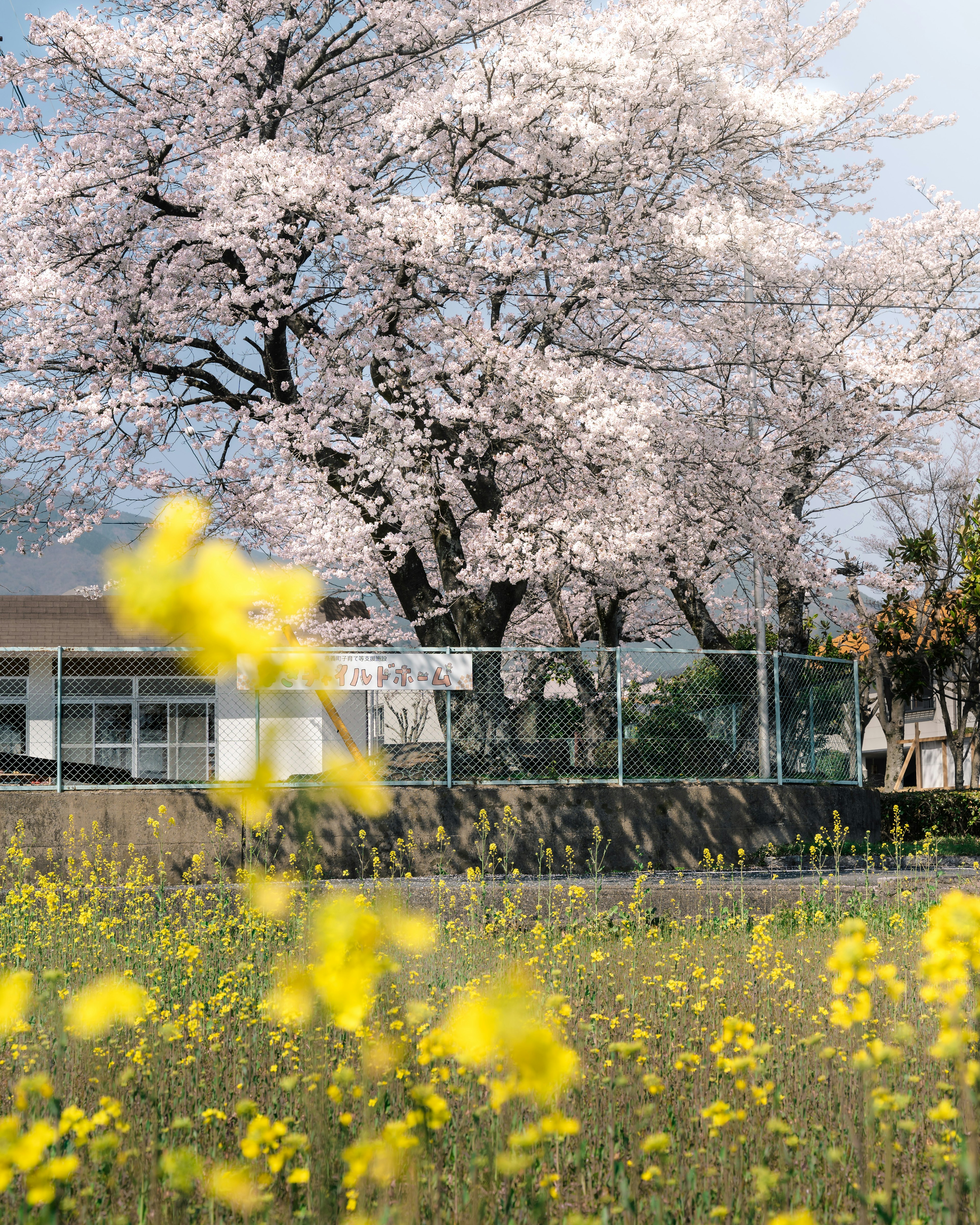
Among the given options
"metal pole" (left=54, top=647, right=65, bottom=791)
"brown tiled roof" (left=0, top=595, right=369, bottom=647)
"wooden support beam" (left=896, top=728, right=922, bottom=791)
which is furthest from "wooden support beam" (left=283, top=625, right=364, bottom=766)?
"wooden support beam" (left=896, top=728, right=922, bottom=791)

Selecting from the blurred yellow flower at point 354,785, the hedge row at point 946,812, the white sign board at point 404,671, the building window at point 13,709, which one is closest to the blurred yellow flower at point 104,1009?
the blurred yellow flower at point 354,785

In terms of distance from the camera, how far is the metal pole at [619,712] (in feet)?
38.8

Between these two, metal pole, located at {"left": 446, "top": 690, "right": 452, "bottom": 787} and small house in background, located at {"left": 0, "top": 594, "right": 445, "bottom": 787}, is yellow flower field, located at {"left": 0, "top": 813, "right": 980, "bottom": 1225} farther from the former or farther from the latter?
metal pole, located at {"left": 446, "top": 690, "right": 452, "bottom": 787}

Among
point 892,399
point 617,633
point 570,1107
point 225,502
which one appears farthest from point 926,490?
point 570,1107

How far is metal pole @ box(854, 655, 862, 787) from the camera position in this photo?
547 inches

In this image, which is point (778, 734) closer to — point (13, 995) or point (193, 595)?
point (13, 995)

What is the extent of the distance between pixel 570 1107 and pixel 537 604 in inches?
634

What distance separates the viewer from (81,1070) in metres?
3.97

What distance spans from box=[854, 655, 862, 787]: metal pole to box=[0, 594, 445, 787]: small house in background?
19.1 ft

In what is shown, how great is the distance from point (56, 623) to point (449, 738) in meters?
17.3

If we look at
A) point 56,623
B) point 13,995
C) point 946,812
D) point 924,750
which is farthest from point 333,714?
point 924,750

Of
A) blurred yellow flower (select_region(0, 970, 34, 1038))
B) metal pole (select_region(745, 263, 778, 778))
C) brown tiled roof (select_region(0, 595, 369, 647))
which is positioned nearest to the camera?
blurred yellow flower (select_region(0, 970, 34, 1038))

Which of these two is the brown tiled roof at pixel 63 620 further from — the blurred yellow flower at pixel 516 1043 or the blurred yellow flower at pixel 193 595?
the blurred yellow flower at pixel 193 595

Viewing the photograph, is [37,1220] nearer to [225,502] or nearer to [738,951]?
[738,951]
